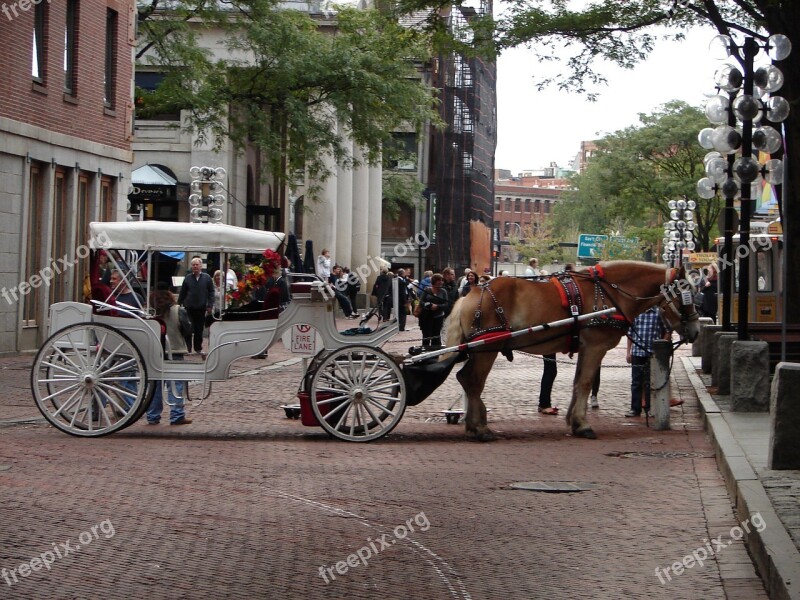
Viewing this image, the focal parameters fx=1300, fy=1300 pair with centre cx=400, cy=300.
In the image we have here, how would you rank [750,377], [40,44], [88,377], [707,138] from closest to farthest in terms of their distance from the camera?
[88,377] → [750,377] → [707,138] → [40,44]

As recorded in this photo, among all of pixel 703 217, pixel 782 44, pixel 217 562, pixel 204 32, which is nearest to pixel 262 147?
pixel 204 32

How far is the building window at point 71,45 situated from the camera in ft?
92.2

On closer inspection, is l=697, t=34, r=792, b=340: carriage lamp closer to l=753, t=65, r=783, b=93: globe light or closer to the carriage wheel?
l=753, t=65, r=783, b=93: globe light

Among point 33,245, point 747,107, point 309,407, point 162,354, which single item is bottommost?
point 309,407

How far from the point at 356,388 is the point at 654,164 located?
5675 cm

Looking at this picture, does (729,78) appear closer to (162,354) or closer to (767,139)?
(767,139)

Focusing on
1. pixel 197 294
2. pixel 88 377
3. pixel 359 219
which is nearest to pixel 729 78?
pixel 88 377

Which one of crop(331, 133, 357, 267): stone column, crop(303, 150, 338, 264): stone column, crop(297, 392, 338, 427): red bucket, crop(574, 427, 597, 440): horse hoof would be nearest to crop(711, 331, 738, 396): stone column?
crop(574, 427, 597, 440): horse hoof

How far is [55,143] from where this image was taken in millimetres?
27062

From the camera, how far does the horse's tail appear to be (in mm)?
14406

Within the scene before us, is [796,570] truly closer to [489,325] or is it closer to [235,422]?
[489,325]

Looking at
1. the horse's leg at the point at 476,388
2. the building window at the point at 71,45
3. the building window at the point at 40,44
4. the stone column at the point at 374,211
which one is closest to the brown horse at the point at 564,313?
the horse's leg at the point at 476,388

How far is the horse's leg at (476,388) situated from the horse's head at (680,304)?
2.47 meters

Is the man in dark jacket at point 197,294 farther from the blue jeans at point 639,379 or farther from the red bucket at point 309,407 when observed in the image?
the red bucket at point 309,407
